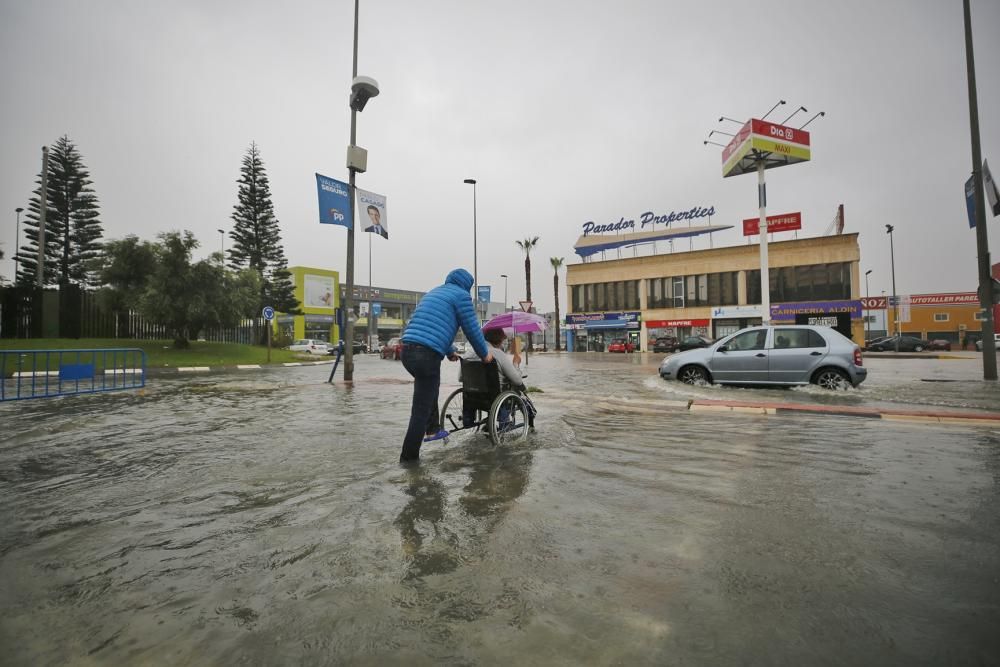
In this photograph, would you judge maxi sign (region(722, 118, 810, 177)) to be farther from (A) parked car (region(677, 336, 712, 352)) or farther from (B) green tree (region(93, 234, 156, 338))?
(B) green tree (region(93, 234, 156, 338))

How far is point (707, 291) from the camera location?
159ft

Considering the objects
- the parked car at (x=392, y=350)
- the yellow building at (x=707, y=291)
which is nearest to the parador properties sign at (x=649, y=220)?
the yellow building at (x=707, y=291)

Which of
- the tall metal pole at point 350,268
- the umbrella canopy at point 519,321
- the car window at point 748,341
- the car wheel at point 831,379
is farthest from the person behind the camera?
the tall metal pole at point 350,268

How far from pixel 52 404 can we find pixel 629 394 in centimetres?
1207

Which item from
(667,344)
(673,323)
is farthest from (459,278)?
(673,323)

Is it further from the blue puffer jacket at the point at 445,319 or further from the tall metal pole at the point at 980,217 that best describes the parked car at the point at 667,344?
the blue puffer jacket at the point at 445,319

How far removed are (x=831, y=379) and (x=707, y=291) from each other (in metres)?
40.4

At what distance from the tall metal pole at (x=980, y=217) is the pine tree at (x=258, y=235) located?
4881cm

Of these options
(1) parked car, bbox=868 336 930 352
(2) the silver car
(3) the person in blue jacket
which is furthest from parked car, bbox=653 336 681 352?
(3) the person in blue jacket

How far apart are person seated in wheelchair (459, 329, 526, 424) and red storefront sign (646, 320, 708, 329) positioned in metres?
46.2

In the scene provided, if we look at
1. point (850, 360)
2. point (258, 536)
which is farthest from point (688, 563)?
point (850, 360)

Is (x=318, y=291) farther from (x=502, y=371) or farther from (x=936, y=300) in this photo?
(x=936, y=300)

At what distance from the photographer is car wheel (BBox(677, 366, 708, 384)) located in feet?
40.6

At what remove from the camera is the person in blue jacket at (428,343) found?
4609 mm
